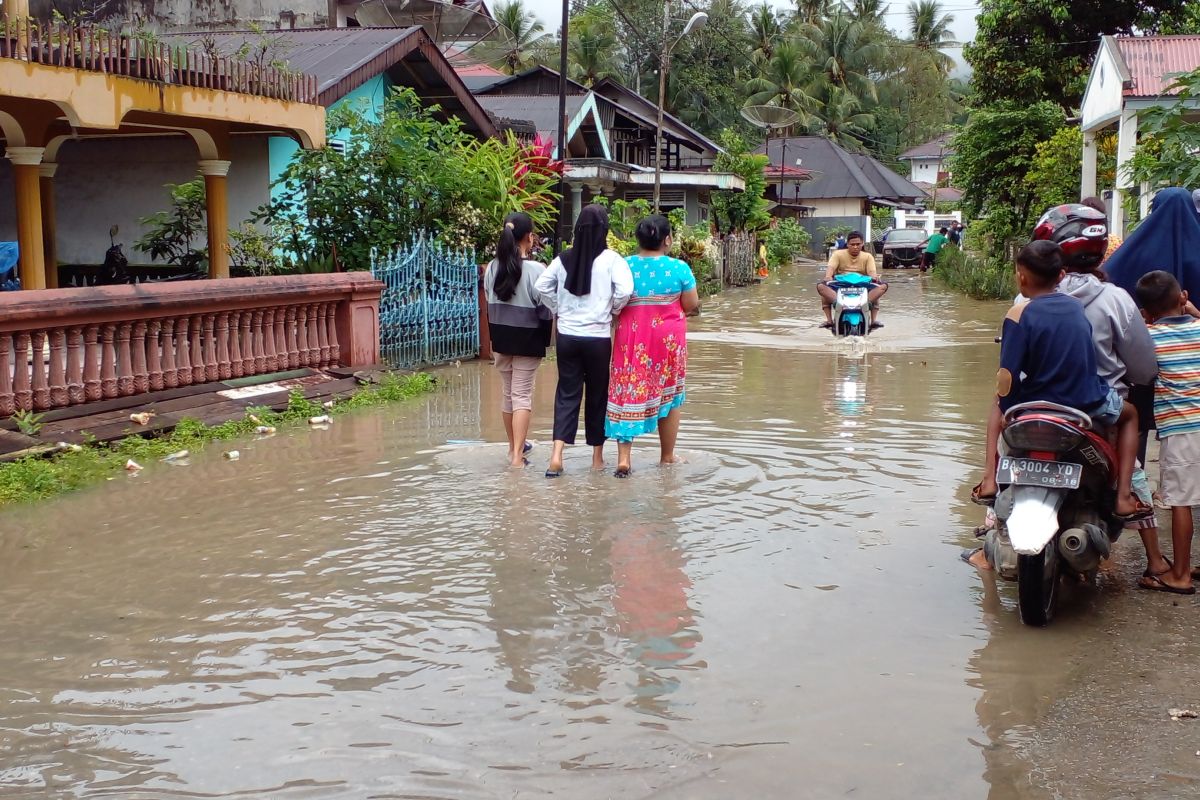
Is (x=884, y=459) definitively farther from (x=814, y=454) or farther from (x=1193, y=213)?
(x=1193, y=213)

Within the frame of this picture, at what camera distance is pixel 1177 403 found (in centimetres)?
543

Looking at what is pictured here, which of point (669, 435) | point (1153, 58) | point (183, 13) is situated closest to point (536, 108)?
point (183, 13)

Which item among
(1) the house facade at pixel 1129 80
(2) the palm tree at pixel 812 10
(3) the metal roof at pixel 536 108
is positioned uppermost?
(2) the palm tree at pixel 812 10

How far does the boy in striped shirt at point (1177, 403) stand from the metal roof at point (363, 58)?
12.0m

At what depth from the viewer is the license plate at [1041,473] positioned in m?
4.97

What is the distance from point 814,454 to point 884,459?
0.50 m

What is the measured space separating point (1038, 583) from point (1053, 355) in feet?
3.15

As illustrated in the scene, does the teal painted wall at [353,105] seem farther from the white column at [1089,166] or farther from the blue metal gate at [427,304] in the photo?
the white column at [1089,166]

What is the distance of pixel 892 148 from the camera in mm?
78688

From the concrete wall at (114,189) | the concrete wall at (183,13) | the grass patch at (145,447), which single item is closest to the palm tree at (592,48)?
the concrete wall at (183,13)

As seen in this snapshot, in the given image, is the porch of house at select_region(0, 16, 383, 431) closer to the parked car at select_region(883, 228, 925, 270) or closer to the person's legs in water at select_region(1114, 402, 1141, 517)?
the person's legs in water at select_region(1114, 402, 1141, 517)

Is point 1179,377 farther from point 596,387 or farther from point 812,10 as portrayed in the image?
point 812,10

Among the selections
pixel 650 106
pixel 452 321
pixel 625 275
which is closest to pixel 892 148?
pixel 650 106

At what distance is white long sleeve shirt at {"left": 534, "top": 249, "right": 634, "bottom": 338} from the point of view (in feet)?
25.7
